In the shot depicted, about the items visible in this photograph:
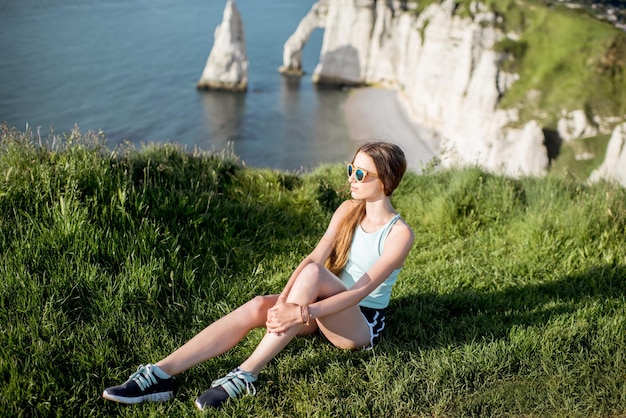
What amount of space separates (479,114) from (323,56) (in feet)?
95.3

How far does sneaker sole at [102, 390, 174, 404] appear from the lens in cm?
364

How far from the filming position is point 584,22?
1937 inches

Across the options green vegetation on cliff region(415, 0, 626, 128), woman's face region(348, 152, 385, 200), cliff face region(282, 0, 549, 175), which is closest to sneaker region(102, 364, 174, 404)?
woman's face region(348, 152, 385, 200)

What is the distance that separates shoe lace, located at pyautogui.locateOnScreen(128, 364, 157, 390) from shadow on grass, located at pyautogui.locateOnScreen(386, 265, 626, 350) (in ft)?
5.94

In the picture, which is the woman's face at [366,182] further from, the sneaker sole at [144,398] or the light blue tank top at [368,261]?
the sneaker sole at [144,398]

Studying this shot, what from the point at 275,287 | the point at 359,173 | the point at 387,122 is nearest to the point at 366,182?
the point at 359,173

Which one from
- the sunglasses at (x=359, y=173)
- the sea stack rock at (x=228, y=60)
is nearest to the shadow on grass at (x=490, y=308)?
the sunglasses at (x=359, y=173)

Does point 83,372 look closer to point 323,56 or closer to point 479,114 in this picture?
point 479,114

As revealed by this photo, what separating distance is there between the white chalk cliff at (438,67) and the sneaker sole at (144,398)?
2969 centimetres

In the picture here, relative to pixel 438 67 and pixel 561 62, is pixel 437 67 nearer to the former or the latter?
pixel 438 67

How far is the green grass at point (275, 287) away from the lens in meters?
3.97

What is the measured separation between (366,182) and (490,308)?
6.14ft

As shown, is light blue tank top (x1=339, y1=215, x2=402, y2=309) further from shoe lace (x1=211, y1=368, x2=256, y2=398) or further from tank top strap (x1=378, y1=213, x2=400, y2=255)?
shoe lace (x1=211, y1=368, x2=256, y2=398)

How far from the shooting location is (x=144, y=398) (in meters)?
3.73
